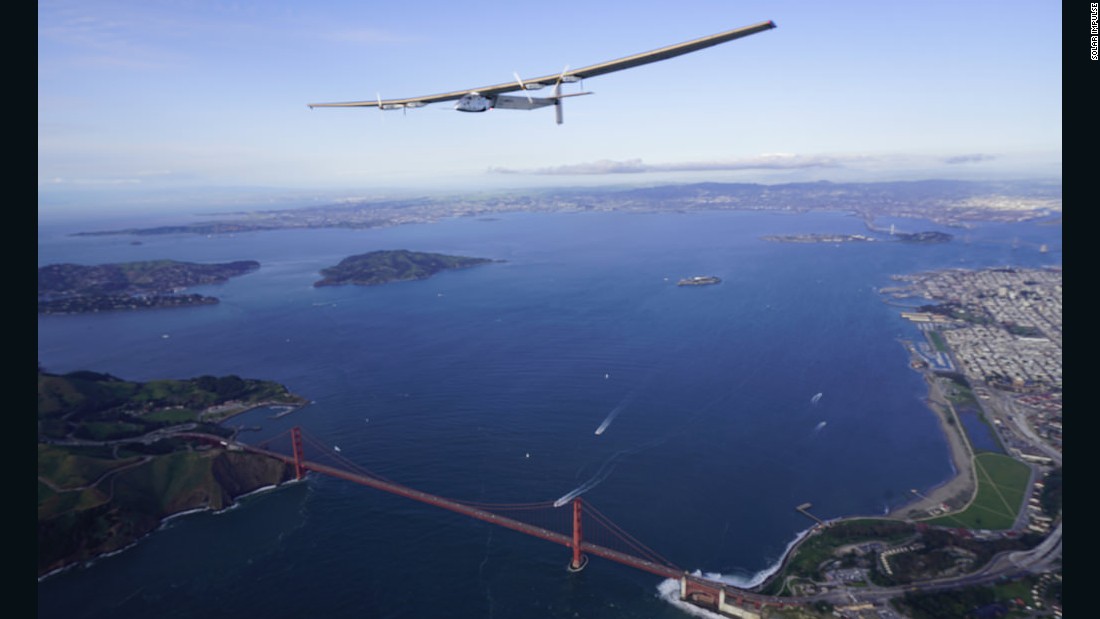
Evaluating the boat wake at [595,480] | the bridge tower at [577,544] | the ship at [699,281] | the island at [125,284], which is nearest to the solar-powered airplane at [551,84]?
the bridge tower at [577,544]

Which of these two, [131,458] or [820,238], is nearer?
[131,458]

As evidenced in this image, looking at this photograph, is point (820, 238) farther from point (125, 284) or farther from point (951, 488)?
point (125, 284)

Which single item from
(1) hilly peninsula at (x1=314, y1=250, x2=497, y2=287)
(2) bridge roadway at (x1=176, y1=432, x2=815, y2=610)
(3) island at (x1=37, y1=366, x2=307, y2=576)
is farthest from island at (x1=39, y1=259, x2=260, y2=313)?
(2) bridge roadway at (x1=176, y1=432, x2=815, y2=610)

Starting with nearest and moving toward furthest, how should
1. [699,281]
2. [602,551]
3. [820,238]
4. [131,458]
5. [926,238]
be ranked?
1. [602,551]
2. [131,458]
3. [699,281]
4. [926,238]
5. [820,238]

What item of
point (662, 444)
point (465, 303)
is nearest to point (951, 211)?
point (465, 303)

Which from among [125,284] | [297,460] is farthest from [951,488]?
[125,284]

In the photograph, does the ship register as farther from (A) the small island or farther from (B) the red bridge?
(B) the red bridge

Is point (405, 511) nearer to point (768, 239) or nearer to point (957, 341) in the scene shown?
point (957, 341)
